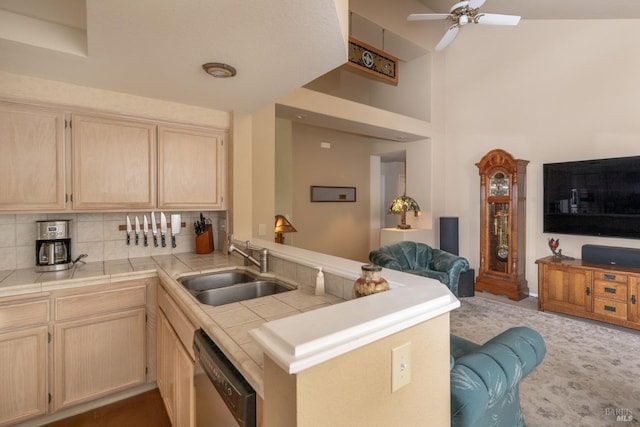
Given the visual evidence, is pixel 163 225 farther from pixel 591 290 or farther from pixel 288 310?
pixel 591 290

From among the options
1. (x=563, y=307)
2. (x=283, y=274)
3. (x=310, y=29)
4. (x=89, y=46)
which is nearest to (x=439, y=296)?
(x=283, y=274)

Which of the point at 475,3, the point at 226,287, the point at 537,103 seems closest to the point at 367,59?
the point at 475,3

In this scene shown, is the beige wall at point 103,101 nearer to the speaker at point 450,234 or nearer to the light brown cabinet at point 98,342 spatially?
the light brown cabinet at point 98,342

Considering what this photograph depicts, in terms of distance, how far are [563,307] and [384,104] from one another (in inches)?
171

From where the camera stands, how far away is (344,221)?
5.89 m

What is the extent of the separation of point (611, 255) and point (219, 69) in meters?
4.38

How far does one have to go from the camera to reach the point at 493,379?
1.19 meters

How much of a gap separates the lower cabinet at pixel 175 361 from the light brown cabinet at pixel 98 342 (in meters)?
0.16

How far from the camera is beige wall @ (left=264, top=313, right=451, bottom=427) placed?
653 mm

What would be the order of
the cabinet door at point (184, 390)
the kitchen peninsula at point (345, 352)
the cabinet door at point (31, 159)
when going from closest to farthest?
the kitchen peninsula at point (345, 352)
the cabinet door at point (184, 390)
the cabinet door at point (31, 159)

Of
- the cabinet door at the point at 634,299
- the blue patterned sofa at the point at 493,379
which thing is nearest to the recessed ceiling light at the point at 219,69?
the blue patterned sofa at the point at 493,379

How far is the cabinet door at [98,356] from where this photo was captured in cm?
193

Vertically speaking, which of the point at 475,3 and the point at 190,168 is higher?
the point at 475,3

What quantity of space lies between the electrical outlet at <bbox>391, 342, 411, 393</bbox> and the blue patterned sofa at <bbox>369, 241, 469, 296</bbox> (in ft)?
8.77
